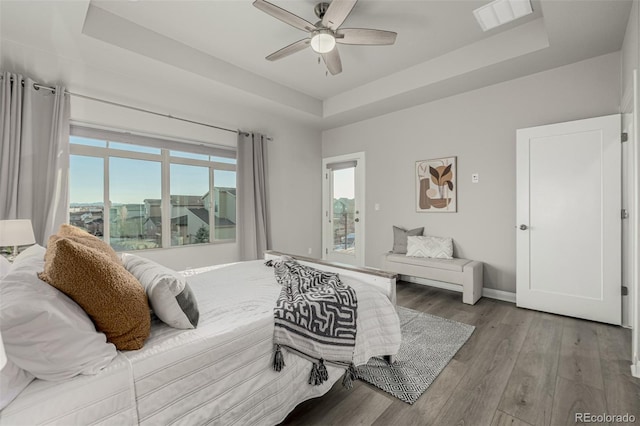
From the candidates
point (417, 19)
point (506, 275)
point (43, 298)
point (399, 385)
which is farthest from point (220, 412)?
point (506, 275)

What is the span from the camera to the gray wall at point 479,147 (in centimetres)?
299

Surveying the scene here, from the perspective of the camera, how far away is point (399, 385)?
1.79m

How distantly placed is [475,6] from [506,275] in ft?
9.43

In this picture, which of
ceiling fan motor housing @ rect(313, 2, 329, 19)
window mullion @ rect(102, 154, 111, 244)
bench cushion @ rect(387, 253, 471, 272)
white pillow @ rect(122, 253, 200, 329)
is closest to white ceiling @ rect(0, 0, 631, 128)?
ceiling fan motor housing @ rect(313, 2, 329, 19)

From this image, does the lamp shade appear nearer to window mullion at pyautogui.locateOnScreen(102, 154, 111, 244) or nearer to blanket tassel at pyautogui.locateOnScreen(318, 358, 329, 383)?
window mullion at pyautogui.locateOnScreen(102, 154, 111, 244)

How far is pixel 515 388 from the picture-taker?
177 centimetres

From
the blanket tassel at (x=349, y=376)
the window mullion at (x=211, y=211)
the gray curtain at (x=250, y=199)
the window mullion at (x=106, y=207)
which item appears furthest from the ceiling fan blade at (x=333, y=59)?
the window mullion at (x=106, y=207)

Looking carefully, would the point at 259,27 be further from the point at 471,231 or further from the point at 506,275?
the point at 506,275

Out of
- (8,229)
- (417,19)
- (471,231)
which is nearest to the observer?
(8,229)

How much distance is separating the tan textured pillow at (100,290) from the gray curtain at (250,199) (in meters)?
3.00

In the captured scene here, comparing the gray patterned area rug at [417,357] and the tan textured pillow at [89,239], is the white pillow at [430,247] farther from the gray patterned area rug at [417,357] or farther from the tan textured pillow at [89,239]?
the tan textured pillow at [89,239]

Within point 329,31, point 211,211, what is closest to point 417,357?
point 329,31

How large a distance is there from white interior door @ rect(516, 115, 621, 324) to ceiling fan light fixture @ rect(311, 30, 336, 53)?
231 centimetres

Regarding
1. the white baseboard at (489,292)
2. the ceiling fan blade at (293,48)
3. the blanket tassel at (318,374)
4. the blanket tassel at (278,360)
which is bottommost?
the white baseboard at (489,292)
